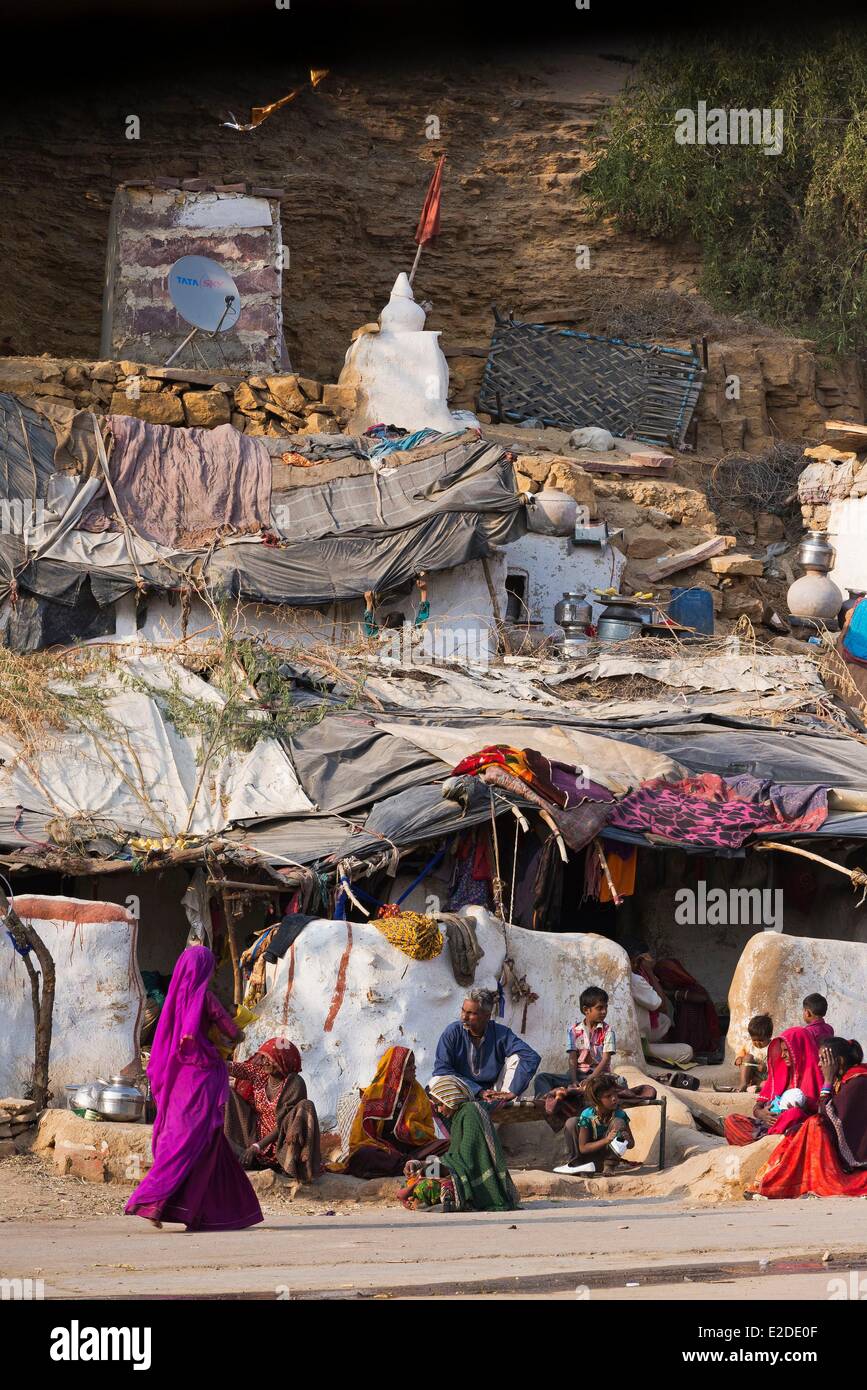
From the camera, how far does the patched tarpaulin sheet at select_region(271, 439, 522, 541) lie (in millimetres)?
17125

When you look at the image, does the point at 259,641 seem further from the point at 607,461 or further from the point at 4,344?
the point at 4,344

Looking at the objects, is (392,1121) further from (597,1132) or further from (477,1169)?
(597,1132)

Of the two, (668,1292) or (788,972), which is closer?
(668,1292)

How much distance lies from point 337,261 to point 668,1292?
24.1 metres

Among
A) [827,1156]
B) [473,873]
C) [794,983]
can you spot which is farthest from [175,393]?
Answer: [827,1156]

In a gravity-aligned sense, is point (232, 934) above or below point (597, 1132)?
above

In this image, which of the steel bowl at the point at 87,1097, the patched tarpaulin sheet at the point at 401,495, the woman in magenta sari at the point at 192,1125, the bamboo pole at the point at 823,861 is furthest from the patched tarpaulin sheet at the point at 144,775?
the woman in magenta sari at the point at 192,1125

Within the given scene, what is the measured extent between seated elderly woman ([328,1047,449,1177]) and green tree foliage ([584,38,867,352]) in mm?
18660

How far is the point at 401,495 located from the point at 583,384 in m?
5.79

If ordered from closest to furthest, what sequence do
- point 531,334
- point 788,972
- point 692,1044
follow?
point 788,972 → point 692,1044 → point 531,334

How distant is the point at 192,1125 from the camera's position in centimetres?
639

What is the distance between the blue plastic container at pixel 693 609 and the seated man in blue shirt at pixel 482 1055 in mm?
10858

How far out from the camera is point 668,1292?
4719mm

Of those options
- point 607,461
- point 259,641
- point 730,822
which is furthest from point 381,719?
point 607,461
